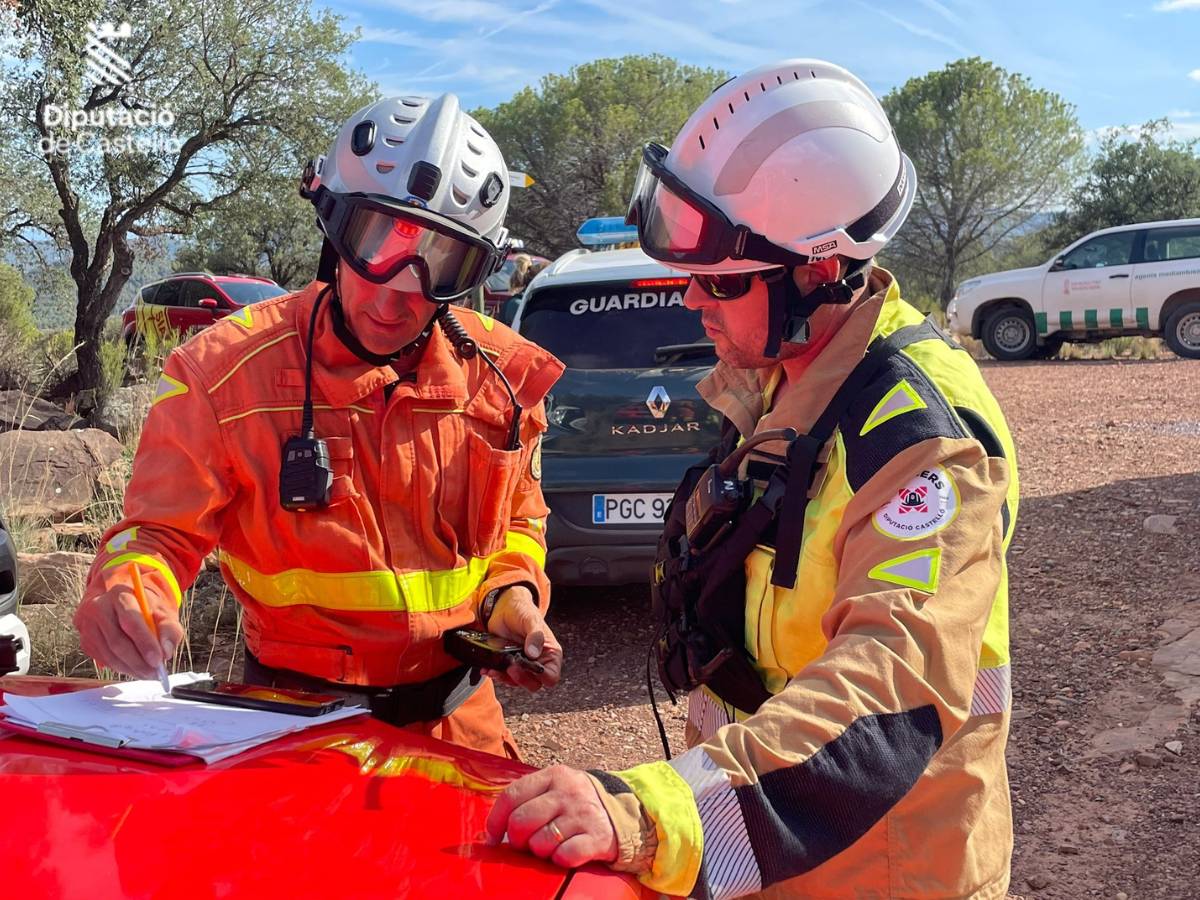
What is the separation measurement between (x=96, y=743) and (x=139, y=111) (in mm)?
15187

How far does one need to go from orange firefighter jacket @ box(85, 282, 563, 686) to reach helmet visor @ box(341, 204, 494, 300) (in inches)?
6.7

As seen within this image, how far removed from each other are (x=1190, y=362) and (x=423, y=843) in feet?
50.8

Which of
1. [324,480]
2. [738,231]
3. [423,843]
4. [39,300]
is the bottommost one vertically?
[423,843]

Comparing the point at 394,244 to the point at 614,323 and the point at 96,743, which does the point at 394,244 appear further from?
the point at 614,323

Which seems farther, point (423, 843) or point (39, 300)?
point (39, 300)

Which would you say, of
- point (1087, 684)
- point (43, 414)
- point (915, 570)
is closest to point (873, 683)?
point (915, 570)

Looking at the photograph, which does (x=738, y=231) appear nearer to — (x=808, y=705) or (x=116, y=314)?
(x=808, y=705)

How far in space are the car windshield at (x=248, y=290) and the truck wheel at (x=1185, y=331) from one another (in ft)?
47.8

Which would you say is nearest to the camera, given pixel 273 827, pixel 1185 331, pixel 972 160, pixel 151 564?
pixel 273 827

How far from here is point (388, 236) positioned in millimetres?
2230

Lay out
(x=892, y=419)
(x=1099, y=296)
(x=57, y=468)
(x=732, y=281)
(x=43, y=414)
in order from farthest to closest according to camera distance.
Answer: (x=1099, y=296)
(x=43, y=414)
(x=57, y=468)
(x=732, y=281)
(x=892, y=419)

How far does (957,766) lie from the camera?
155cm

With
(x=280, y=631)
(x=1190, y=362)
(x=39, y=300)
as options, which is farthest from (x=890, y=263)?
(x=280, y=631)

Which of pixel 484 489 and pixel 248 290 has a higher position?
pixel 248 290
